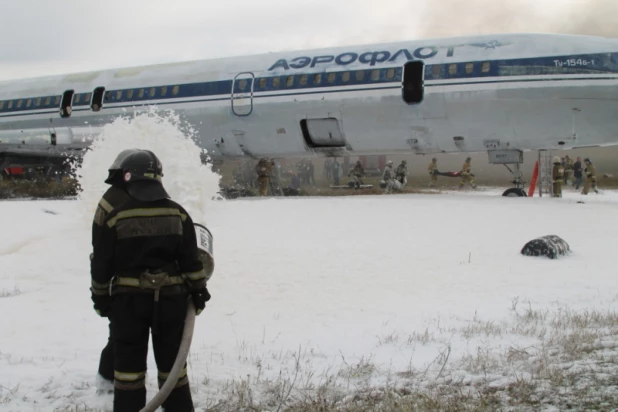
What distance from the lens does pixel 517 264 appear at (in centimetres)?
1128

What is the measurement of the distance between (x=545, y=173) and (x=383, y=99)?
22.3 feet

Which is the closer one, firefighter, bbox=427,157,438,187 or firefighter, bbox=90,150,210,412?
firefighter, bbox=90,150,210,412

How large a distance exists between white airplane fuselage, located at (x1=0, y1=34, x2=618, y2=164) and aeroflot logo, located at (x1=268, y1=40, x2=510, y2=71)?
42 mm

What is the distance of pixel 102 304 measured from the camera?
4422 mm

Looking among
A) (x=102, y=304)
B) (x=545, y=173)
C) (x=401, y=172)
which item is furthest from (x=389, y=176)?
(x=102, y=304)

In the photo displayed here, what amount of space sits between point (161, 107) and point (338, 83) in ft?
23.5

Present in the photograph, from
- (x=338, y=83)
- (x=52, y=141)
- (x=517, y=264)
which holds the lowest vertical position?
(x=517, y=264)

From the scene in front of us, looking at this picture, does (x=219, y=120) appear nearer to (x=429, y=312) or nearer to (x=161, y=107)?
(x=161, y=107)

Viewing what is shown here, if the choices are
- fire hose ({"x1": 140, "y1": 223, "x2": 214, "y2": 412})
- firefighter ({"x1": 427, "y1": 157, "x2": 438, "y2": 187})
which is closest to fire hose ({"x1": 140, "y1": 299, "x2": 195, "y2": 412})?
fire hose ({"x1": 140, "y1": 223, "x2": 214, "y2": 412})

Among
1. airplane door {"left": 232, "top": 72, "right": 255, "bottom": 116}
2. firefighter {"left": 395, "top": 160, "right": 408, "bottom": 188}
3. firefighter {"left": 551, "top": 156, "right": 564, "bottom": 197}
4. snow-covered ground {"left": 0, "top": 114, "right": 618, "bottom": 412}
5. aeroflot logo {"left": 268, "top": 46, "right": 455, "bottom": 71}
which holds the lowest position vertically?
snow-covered ground {"left": 0, "top": 114, "right": 618, "bottom": 412}

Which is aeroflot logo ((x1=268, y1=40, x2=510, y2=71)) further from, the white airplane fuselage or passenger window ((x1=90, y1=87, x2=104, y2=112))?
passenger window ((x1=90, y1=87, x2=104, y2=112))

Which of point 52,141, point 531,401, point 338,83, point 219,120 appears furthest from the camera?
point 52,141

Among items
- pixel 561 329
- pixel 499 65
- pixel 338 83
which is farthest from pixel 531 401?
pixel 338 83

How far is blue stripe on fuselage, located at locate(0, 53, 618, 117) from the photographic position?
16828 millimetres
